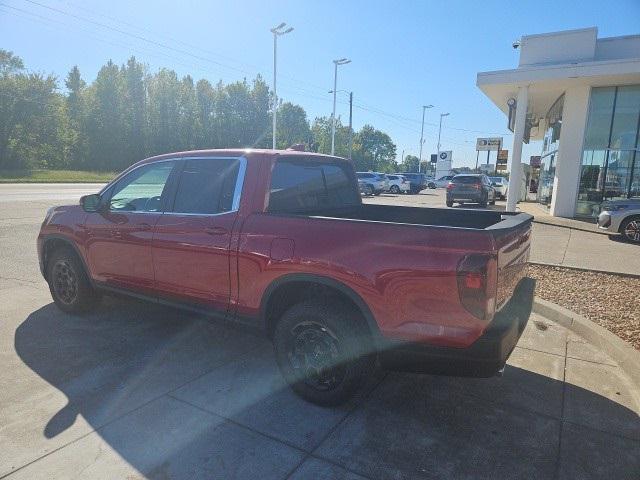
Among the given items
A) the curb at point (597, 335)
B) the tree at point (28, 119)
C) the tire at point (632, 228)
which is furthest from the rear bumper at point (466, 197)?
the tree at point (28, 119)

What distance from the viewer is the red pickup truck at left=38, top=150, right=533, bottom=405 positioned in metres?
2.60

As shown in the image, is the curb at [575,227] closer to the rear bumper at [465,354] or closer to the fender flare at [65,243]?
the rear bumper at [465,354]

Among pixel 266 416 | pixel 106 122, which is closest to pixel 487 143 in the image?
pixel 106 122

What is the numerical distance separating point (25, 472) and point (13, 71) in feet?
212

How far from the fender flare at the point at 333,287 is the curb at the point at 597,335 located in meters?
2.40

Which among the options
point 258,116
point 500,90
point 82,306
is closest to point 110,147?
point 258,116

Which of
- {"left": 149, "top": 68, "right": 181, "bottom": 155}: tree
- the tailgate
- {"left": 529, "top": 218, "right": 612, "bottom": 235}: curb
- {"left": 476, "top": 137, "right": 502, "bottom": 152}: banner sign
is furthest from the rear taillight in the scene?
{"left": 149, "top": 68, "right": 181, "bottom": 155}: tree

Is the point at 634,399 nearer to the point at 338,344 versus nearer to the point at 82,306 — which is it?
the point at 338,344

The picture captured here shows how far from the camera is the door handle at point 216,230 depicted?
11.3ft

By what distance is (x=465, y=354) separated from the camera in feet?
8.57

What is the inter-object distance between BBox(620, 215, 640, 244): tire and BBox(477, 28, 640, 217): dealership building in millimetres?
5490

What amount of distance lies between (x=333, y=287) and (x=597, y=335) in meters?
3.13

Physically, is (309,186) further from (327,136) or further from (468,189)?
(327,136)

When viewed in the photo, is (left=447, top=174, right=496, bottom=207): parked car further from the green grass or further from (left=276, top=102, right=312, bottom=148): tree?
(left=276, top=102, right=312, bottom=148): tree
